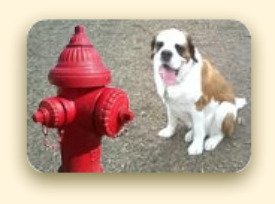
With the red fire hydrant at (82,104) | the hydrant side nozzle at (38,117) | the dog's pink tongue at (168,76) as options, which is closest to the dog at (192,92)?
the dog's pink tongue at (168,76)

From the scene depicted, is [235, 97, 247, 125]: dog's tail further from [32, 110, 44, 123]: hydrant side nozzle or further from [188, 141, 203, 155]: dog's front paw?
[32, 110, 44, 123]: hydrant side nozzle

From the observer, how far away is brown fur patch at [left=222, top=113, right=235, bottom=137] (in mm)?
2025

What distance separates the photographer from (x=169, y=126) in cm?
202

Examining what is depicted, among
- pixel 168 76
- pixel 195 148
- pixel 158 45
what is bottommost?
pixel 195 148

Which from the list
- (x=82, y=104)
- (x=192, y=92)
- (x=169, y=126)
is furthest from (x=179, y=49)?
(x=82, y=104)

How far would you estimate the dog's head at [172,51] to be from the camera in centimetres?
195

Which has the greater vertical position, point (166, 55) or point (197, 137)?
point (166, 55)

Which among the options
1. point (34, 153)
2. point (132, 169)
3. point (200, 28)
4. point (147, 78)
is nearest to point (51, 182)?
point (34, 153)

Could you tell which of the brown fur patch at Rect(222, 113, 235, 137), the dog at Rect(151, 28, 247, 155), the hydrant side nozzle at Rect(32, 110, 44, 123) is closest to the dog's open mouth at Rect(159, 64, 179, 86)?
the dog at Rect(151, 28, 247, 155)

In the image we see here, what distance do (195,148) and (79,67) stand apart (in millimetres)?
507

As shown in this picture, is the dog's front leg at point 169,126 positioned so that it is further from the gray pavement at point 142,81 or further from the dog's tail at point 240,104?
the dog's tail at point 240,104

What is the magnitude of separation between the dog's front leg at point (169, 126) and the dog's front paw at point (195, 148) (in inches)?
3.3

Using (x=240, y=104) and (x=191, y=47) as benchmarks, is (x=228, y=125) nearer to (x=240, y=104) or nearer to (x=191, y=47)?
(x=240, y=104)

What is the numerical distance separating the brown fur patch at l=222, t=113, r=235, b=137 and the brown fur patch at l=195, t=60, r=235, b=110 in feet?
0.19
